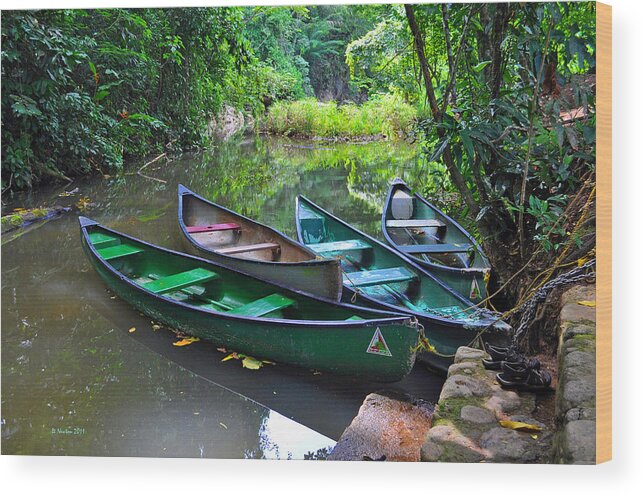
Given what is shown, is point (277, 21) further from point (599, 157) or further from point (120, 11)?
point (599, 157)

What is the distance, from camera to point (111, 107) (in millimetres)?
2531

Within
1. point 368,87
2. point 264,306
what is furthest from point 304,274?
point 368,87

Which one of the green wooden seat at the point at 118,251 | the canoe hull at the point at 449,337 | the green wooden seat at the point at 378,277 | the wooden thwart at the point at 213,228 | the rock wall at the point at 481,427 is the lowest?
the rock wall at the point at 481,427

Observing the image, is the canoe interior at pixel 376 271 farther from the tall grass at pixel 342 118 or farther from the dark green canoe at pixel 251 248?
the tall grass at pixel 342 118

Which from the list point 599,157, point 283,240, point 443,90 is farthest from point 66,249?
point 599,157

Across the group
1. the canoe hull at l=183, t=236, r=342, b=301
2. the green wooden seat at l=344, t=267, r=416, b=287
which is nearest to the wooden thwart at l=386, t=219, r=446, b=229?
the green wooden seat at l=344, t=267, r=416, b=287

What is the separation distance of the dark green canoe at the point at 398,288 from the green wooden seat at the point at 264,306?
265 mm

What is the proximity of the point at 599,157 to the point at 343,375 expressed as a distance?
1108mm

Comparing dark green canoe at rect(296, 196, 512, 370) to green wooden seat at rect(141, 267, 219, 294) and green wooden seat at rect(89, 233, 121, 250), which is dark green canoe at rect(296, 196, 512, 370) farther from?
green wooden seat at rect(89, 233, 121, 250)

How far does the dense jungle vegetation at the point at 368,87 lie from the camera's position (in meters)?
2.12

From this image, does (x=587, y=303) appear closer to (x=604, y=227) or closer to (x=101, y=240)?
(x=604, y=227)

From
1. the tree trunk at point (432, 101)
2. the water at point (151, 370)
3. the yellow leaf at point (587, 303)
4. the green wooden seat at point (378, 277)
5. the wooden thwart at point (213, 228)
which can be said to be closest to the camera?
the yellow leaf at point (587, 303)

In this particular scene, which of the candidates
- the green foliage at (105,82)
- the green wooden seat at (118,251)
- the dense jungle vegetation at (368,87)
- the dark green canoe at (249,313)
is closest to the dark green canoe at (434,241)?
the dense jungle vegetation at (368,87)

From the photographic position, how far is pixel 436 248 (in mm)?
2736
